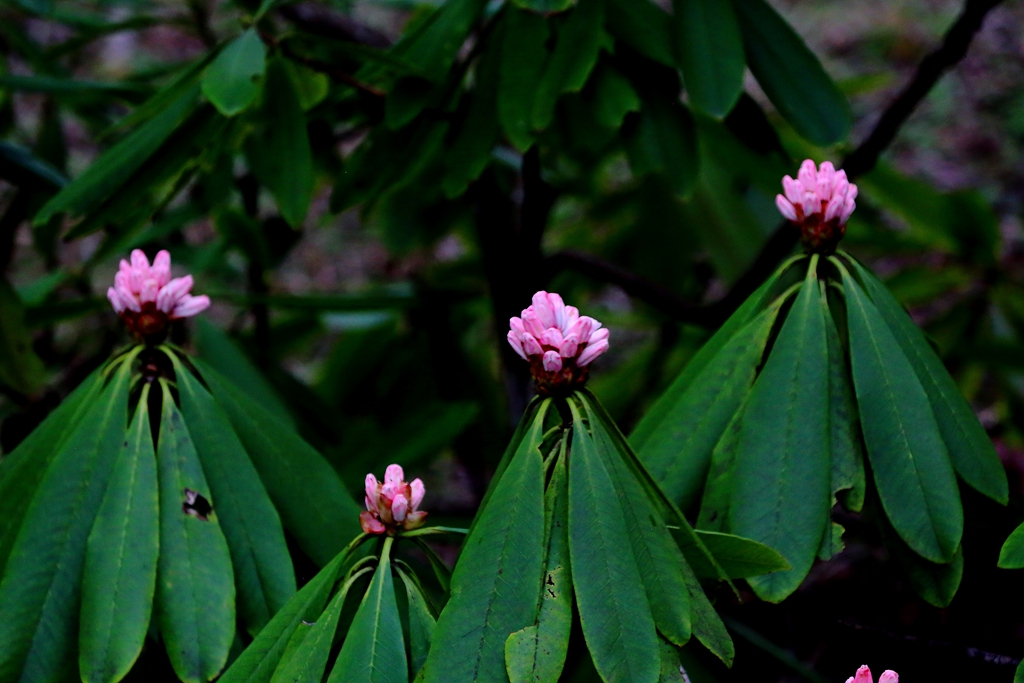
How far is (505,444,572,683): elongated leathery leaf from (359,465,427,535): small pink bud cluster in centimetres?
10

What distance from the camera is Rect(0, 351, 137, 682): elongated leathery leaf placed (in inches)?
27.8

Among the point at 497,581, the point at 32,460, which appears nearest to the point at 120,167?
the point at 32,460

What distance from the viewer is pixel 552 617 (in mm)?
593

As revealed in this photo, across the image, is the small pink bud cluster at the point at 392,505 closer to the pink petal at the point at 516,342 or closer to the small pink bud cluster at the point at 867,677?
the pink petal at the point at 516,342

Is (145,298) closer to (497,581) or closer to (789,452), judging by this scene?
(497,581)

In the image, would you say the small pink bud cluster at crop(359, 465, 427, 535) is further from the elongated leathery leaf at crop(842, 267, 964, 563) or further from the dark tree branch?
the dark tree branch

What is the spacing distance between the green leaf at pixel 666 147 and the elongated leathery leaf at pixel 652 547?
1.79 feet

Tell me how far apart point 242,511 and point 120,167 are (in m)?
0.45

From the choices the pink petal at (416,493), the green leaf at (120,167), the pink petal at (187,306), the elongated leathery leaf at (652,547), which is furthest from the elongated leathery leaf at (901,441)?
the green leaf at (120,167)

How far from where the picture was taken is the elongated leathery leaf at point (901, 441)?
0.68 m

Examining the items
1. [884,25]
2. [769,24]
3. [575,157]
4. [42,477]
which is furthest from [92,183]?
[884,25]

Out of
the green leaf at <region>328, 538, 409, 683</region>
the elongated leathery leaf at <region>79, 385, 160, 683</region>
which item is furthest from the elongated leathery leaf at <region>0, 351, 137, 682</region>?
the green leaf at <region>328, 538, 409, 683</region>

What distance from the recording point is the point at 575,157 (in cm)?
171

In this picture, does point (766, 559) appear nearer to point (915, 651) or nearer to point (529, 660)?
point (529, 660)
